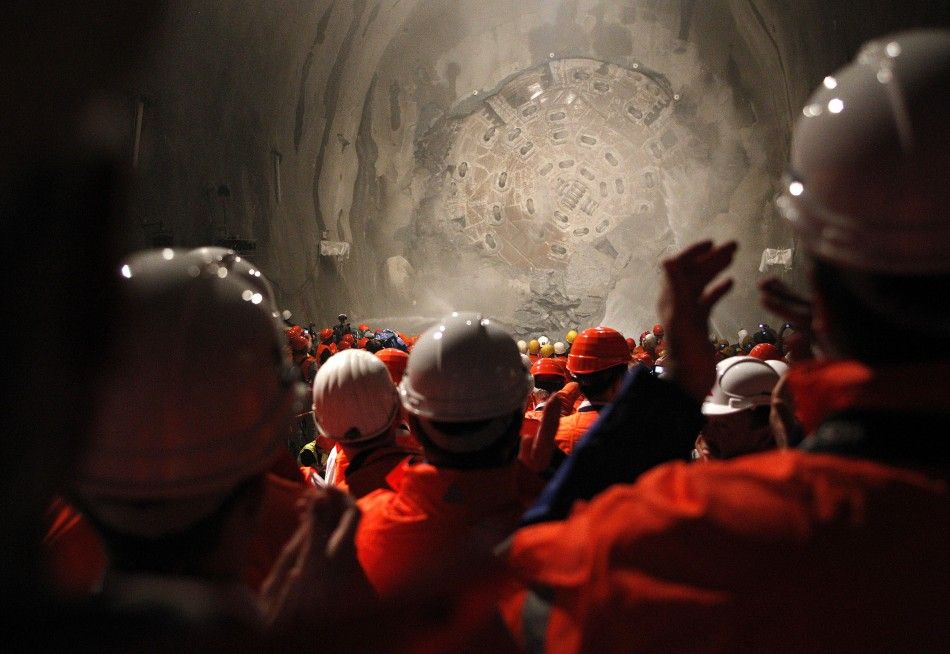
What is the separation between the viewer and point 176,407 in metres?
1.20

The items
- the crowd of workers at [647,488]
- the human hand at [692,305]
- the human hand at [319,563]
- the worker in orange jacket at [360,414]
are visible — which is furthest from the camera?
the worker in orange jacket at [360,414]

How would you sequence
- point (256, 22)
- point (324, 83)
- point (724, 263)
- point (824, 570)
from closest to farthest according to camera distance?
1. point (824, 570)
2. point (724, 263)
3. point (256, 22)
4. point (324, 83)

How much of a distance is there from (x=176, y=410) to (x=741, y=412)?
2.48 metres

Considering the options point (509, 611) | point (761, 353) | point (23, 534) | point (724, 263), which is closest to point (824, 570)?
point (509, 611)

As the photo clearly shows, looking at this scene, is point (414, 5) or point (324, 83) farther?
point (414, 5)

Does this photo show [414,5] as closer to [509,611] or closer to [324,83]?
[324,83]

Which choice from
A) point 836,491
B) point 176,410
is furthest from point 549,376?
point 836,491

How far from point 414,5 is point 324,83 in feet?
7.38

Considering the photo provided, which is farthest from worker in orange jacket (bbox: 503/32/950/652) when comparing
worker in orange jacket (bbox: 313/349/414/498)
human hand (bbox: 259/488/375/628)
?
worker in orange jacket (bbox: 313/349/414/498)

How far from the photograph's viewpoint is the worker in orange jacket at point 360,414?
3143 mm

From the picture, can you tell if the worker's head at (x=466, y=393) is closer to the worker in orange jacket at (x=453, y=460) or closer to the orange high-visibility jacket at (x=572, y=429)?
the worker in orange jacket at (x=453, y=460)

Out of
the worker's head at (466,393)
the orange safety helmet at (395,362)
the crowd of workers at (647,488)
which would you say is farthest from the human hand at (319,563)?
the orange safety helmet at (395,362)

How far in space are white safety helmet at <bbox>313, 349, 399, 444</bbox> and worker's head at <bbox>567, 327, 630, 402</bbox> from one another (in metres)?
1.43

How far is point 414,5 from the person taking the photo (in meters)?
13.0
